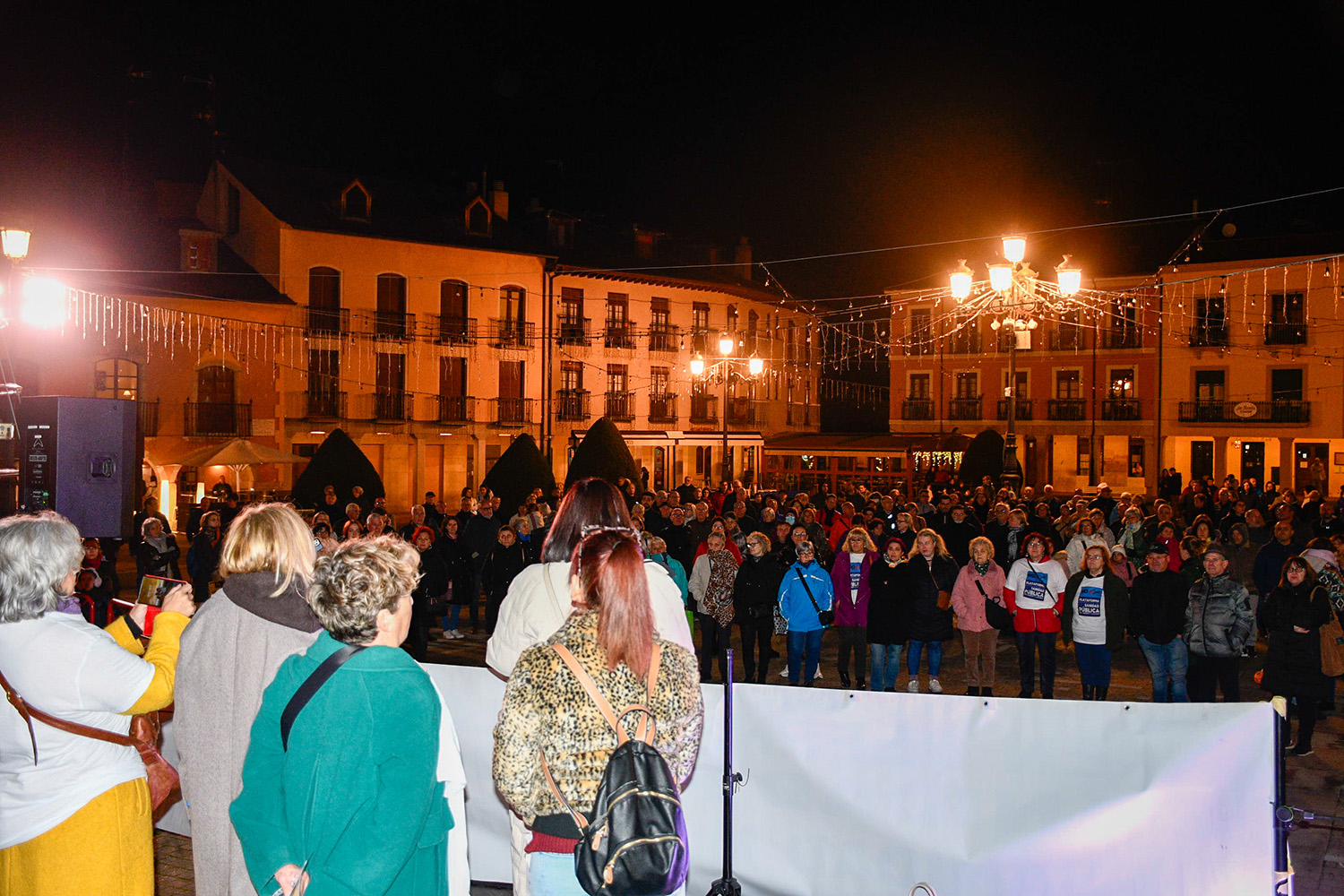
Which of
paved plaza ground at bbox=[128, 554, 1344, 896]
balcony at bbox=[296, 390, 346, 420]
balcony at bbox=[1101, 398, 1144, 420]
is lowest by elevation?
paved plaza ground at bbox=[128, 554, 1344, 896]

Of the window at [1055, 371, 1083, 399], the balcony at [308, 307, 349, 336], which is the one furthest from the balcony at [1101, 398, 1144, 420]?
the balcony at [308, 307, 349, 336]

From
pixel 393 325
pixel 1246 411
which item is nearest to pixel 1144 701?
pixel 393 325

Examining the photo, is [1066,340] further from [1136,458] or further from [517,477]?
[517,477]

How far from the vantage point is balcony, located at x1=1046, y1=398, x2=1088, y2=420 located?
4225 cm

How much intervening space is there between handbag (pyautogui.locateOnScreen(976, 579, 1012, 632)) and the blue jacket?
1461 mm

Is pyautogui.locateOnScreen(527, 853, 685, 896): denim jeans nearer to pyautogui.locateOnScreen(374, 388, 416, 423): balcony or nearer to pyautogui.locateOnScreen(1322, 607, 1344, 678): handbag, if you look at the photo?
pyautogui.locateOnScreen(1322, 607, 1344, 678): handbag

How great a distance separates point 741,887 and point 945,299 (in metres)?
39.6

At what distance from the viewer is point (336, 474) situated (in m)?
21.6

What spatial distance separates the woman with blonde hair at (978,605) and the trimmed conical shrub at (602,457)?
15.6 m

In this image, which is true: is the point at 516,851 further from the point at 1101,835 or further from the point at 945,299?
the point at 945,299

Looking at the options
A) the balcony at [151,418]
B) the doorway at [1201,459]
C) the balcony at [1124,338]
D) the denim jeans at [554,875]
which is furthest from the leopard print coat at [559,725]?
the balcony at [1124,338]

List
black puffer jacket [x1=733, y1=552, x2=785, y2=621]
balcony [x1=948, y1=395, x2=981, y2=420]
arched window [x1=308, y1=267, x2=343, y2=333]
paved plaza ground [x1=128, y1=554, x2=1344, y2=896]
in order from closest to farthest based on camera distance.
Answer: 1. paved plaza ground [x1=128, y1=554, x2=1344, y2=896]
2. black puffer jacket [x1=733, y1=552, x2=785, y2=621]
3. arched window [x1=308, y1=267, x2=343, y2=333]
4. balcony [x1=948, y1=395, x2=981, y2=420]

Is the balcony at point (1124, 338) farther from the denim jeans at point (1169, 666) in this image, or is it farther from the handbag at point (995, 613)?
the denim jeans at point (1169, 666)

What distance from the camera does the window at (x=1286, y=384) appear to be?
38.4 m
